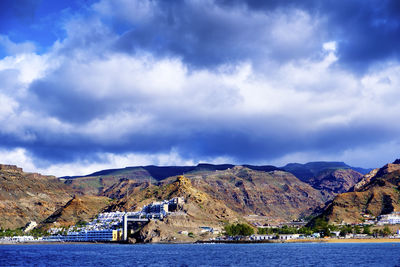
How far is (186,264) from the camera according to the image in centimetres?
16438

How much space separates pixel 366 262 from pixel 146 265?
239ft

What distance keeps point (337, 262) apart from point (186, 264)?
51.2m

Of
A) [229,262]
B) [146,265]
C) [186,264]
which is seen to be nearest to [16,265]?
[146,265]

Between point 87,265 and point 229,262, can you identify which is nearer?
point 87,265

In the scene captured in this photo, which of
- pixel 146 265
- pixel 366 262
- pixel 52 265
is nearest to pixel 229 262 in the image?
pixel 146 265

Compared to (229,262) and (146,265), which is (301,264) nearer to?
(229,262)

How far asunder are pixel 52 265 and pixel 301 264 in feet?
266

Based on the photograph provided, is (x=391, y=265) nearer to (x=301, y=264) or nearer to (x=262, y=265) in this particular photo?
(x=301, y=264)

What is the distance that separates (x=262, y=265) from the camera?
537 ft

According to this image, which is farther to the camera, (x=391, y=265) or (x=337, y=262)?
(x=337, y=262)

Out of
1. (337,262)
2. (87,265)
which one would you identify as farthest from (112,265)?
(337,262)

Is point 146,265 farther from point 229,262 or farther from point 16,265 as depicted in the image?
point 16,265

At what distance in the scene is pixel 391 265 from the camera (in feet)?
508

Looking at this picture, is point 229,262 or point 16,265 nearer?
point 16,265
